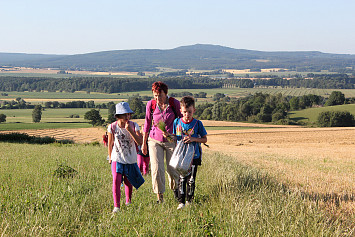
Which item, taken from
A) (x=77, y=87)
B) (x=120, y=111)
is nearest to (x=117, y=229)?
(x=120, y=111)

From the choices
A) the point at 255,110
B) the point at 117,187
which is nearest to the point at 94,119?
the point at 255,110

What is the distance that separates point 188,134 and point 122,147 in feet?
3.38

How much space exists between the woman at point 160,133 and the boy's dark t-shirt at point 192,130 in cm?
32

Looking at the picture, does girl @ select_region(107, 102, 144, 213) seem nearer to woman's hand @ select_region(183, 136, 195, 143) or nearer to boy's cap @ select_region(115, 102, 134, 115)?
boy's cap @ select_region(115, 102, 134, 115)

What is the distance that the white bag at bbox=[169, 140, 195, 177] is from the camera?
236 inches

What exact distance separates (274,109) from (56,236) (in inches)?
3186

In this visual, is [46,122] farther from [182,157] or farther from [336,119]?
[182,157]

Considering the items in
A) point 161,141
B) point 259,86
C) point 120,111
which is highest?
point 120,111

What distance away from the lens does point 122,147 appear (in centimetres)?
628

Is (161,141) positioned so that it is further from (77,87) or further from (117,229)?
(77,87)

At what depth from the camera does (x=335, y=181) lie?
10219mm

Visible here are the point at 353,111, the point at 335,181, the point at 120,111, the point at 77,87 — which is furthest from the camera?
the point at 77,87

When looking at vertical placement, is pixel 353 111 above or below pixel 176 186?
below

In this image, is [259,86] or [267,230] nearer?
[267,230]
